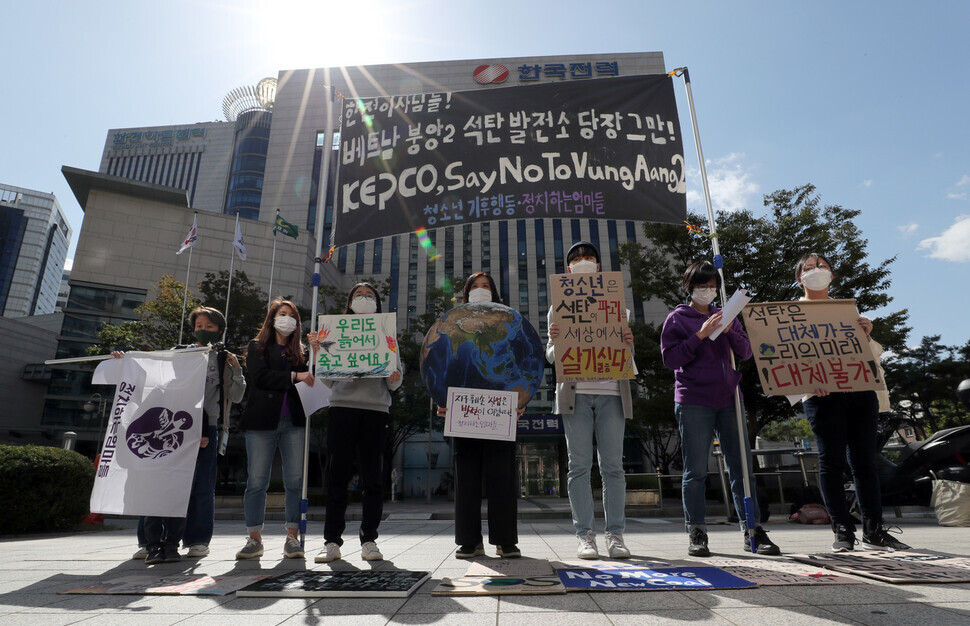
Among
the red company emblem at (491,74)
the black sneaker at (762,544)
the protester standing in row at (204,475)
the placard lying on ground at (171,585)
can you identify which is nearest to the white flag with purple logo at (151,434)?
the protester standing in row at (204,475)

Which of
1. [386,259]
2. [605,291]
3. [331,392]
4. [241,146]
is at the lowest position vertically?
[331,392]

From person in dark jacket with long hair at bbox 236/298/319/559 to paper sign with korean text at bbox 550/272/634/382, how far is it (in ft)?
6.75

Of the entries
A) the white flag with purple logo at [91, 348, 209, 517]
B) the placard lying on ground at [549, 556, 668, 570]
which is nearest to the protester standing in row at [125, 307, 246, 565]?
the white flag with purple logo at [91, 348, 209, 517]

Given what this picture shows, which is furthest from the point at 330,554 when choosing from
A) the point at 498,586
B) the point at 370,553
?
the point at 498,586

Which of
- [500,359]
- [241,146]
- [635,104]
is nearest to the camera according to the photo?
[500,359]

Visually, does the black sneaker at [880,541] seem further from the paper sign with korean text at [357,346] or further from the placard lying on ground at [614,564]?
the paper sign with korean text at [357,346]

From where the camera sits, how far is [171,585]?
3.00 m

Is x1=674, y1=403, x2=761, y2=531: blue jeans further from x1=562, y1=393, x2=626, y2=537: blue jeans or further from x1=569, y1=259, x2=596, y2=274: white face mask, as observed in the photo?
x1=569, y1=259, x2=596, y2=274: white face mask

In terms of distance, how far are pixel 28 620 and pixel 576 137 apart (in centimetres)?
562

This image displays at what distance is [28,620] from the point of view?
89.6 inches

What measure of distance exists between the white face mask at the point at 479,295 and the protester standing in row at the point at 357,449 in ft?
2.89

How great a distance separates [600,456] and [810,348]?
6.32 feet

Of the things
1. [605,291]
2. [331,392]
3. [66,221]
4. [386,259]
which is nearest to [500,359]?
[605,291]

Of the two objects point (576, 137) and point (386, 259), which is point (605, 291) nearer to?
point (576, 137)
